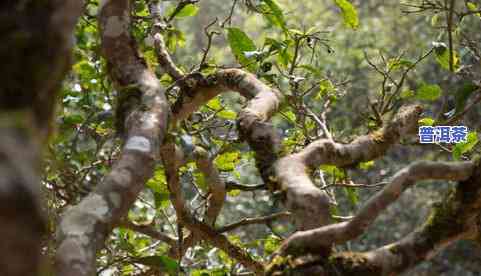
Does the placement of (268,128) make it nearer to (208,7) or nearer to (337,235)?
(337,235)

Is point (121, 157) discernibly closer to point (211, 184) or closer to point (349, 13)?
point (211, 184)

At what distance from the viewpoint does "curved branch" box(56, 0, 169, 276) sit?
1127 mm

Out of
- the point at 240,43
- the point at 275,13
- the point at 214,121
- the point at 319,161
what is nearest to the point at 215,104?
the point at 214,121

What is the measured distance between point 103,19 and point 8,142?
101 centimetres

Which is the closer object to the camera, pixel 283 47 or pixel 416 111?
pixel 416 111

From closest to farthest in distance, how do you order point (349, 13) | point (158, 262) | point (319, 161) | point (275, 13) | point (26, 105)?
point (26, 105) < point (319, 161) < point (158, 262) < point (275, 13) < point (349, 13)

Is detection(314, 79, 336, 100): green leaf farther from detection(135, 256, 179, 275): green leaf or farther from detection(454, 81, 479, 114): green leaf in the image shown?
detection(135, 256, 179, 275): green leaf

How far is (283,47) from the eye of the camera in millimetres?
2211

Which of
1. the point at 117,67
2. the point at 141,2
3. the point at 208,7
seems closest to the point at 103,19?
the point at 117,67

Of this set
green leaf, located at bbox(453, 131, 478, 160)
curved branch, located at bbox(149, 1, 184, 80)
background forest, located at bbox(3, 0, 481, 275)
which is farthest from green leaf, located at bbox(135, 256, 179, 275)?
green leaf, located at bbox(453, 131, 478, 160)

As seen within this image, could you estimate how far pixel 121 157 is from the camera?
1.28 meters

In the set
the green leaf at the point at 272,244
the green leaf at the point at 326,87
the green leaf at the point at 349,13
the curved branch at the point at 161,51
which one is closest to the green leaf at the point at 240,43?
the curved branch at the point at 161,51

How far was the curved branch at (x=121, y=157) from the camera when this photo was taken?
3.70 ft

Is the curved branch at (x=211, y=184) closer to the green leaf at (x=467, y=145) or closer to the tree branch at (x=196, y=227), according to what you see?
the tree branch at (x=196, y=227)
